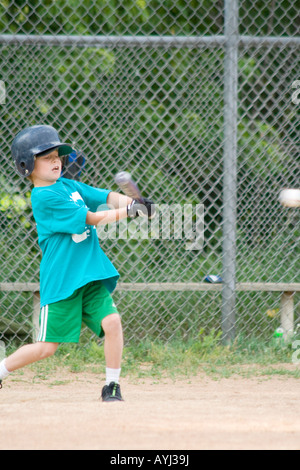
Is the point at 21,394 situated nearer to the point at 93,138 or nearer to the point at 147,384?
the point at 147,384

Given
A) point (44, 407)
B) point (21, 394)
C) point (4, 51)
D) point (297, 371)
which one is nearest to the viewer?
point (44, 407)

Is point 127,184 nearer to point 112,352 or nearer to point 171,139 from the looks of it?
point 112,352

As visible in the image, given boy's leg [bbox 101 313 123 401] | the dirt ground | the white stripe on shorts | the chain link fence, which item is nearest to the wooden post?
the chain link fence

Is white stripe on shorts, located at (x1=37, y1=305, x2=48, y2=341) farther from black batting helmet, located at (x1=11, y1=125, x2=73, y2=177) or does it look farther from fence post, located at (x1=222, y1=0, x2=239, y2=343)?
fence post, located at (x1=222, y1=0, x2=239, y2=343)

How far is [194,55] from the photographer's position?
17.2 ft

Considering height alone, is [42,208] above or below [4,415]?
above

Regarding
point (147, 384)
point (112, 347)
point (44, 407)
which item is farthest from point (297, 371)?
point (44, 407)

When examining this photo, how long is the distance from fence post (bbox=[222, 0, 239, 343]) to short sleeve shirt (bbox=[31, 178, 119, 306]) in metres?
1.55

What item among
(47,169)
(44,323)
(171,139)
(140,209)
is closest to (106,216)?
(140,209)

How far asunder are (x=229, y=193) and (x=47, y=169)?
1.79m

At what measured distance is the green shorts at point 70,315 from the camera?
11.8ft

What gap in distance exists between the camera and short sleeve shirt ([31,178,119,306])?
11.6 feet

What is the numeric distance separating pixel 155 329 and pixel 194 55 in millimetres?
2083

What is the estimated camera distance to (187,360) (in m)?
4.75
